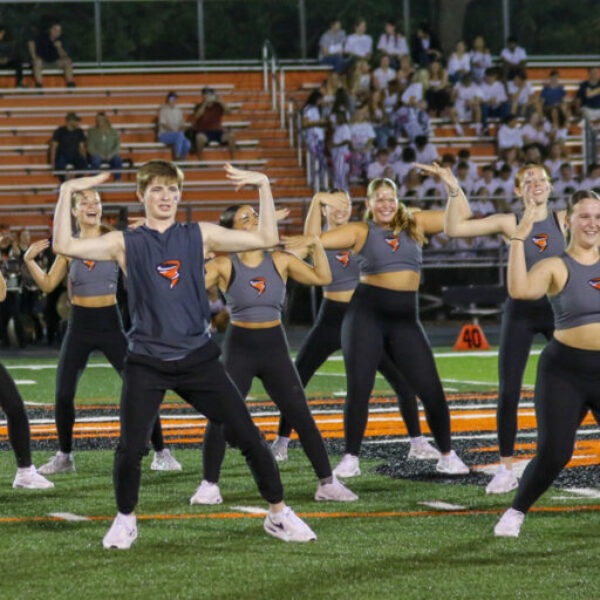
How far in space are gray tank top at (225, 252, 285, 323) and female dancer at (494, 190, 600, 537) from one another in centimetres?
200

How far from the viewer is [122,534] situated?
697cm

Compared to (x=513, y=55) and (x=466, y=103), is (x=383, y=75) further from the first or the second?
(x=513, y=55)

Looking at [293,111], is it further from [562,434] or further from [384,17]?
[562,434]

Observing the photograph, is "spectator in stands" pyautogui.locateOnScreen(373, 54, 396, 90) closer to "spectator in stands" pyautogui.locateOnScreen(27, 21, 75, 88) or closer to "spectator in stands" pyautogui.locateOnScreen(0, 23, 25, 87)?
"spectator in stands" pyautogui.locateOnScreen(27, 21, 75, 88)

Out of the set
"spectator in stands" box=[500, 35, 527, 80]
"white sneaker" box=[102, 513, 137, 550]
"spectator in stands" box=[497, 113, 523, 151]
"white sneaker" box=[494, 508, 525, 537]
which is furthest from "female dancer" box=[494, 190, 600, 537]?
"spectator in stands" box=[500, 35, 527, 80]

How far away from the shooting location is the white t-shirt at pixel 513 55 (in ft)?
93.6

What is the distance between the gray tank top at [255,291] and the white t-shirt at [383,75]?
18.6 metres

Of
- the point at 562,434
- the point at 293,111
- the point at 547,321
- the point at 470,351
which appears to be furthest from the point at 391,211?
the point at 293,111

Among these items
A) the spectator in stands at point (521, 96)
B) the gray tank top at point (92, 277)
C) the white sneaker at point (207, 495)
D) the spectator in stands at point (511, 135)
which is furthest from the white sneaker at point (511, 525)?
the spectator in stands at point (521, 96)

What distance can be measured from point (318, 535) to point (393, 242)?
2.53 m

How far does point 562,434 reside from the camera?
6910mm

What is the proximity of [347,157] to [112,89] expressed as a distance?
5.74 meters

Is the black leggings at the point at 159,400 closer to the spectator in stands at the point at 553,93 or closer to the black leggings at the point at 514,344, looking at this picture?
the black leggings at the point at 514,344

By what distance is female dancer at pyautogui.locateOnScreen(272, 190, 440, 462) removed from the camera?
409 inches
